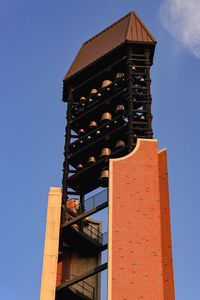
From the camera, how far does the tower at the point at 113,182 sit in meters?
37.0

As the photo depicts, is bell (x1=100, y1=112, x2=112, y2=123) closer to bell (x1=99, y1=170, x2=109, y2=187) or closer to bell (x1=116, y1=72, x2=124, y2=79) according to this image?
bell (x1=116, y1=72, x2=124, y2=79)

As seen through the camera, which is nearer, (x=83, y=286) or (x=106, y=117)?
(x=83, y=286)

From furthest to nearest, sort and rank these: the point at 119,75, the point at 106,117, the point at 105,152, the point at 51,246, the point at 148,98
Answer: the point at 119,75, the point at 106,117, the point at 148,98, the point at 105,152, the point at 51,246

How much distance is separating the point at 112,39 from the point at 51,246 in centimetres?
1735

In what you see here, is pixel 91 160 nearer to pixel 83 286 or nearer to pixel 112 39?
pixel 83 286

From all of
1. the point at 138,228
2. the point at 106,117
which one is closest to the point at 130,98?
the point at 106,117

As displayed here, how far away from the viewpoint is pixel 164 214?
3906cm

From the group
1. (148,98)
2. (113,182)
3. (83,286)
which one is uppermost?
(148,98)

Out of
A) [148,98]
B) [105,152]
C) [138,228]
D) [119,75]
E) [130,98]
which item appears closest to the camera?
[138,228]

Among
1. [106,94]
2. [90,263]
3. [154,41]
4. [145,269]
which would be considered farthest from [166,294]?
[154,41]

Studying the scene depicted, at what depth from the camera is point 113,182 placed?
131 feet

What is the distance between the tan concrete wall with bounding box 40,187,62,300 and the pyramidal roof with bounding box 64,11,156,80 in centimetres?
1176

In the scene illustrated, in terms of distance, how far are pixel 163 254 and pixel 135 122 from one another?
398 inches

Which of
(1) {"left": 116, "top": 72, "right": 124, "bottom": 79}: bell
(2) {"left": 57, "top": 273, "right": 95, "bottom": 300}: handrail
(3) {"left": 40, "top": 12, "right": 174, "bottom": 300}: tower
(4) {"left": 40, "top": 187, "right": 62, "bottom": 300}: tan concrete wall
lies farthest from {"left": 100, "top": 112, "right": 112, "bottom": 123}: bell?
(2) {"left": 57, "top": 273, "right": 95, "bottom": 300}: handrail
